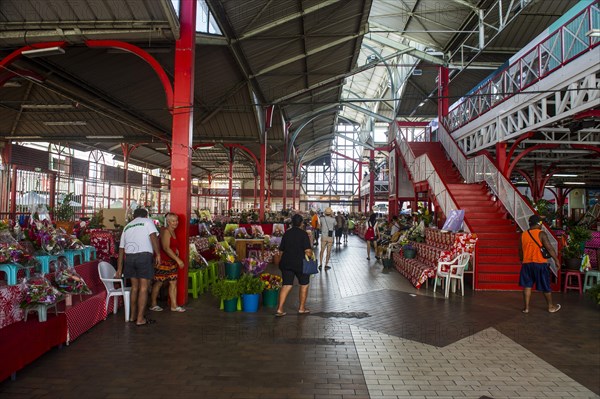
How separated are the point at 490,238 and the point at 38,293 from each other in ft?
29.4

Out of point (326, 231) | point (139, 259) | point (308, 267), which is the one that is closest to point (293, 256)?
point (308, 267)

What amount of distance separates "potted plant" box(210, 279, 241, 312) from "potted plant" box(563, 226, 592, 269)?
Answer: 7.01 meters

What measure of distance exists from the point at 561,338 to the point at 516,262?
399 centimetres

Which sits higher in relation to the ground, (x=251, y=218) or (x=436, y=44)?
(x=436, y=44)

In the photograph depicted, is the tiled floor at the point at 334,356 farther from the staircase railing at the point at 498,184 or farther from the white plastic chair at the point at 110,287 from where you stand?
the staircase railing at the point at 498,184

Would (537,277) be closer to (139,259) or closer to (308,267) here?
(308,267)

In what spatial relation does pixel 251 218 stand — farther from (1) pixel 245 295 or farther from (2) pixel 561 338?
(2) pixel 561 338

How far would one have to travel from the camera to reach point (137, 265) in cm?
565

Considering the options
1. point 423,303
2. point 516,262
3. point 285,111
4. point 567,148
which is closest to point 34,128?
point 285,111

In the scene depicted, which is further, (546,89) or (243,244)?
(243,244)

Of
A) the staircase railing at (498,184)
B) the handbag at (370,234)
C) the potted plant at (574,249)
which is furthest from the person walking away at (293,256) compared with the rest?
the handbag at (370,234)

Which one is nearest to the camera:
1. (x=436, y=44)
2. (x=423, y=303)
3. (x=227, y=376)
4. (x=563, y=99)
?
(x=227, y=376)

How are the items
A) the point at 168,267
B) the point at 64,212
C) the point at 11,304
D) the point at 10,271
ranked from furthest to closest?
1. the point at 64,212
2. the point at 168,267
3. the point at 10,271
4. the point at 11,304

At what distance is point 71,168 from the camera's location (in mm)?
24141
